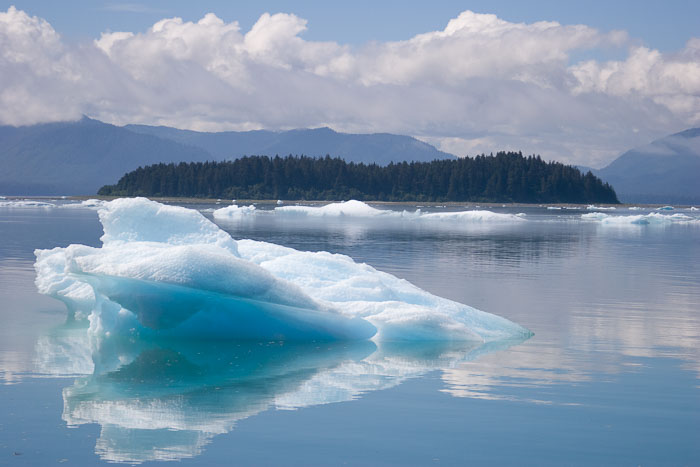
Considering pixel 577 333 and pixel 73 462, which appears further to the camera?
pixel 577 333

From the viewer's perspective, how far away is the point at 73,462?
734 cm

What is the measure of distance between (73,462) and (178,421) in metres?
1.47

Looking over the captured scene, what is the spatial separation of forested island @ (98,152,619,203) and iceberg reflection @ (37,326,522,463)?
159 meters

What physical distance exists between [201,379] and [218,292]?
1919 mm

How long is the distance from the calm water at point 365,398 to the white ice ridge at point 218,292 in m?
0.47

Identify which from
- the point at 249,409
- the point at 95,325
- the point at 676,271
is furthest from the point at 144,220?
the point at 676,271

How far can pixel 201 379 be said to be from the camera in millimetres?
10633

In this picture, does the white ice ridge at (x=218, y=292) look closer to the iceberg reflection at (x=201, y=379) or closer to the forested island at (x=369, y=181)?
the iceberg reflection at (x=201, y=379)

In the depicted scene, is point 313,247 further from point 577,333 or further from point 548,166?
point 548,166

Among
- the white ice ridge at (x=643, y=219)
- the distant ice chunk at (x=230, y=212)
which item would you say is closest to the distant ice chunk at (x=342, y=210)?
the distant ice chunk at (x=230, y=212)

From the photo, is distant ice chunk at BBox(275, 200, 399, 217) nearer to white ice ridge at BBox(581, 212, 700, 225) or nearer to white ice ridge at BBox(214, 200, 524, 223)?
white ice ridge at BBox(214, 200, 524, 223)

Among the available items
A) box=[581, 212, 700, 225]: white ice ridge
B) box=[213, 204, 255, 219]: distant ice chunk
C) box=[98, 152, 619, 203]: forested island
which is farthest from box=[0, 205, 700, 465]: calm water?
box=[98, 152, 619, 203]: forested island

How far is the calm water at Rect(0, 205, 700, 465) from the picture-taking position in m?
7.79

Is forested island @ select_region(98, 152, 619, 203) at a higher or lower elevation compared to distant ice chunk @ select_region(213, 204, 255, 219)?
higher
